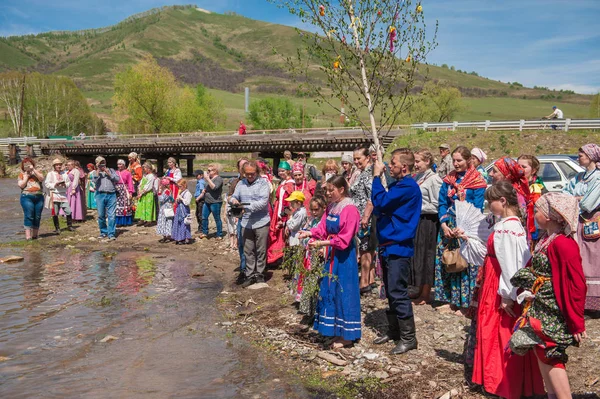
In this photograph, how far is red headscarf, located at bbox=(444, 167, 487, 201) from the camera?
256 inches

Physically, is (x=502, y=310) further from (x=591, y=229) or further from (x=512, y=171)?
(x=591, y=229)

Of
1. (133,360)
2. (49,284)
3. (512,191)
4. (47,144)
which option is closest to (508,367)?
(512,191)

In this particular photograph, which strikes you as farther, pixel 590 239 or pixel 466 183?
pixel 466 183

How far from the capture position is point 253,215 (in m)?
8.84

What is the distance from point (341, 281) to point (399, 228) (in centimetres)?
90

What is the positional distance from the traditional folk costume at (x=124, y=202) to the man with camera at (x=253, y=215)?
24.7 ft

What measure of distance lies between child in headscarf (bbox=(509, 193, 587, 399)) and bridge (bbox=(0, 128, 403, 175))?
99.2 feet

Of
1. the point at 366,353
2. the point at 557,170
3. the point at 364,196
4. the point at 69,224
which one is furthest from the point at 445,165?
the point at 69,224

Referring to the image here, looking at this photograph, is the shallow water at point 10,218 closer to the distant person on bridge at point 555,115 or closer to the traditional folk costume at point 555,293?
the traditional folk costume at point 555,293

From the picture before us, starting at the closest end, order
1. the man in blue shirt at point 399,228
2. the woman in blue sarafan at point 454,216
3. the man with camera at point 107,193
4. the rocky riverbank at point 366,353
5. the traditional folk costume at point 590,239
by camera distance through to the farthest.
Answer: the rocky riverbank at point 366,353 < the man in blue shirt at point 399,228 < the traditional folk costume at point 590,239 < the woman in blue sarafan at point 454,216 < the man with camera at point 107,193

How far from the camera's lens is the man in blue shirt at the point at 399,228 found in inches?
216

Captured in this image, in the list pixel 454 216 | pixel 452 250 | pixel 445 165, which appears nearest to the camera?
pixel 452 250

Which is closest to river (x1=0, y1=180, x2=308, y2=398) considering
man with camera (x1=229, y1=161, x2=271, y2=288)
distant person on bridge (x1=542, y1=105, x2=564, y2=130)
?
man with camera (x1=229, y1=161, x2=271, y2=288)

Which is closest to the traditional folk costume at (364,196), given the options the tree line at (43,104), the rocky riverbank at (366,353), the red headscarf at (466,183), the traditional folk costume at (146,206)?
the rocky riverbank at (366,353)
